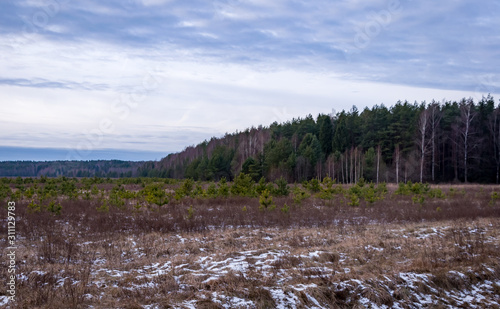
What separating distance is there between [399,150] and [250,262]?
47.7 metres

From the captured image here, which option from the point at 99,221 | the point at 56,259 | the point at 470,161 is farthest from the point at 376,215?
the point at 470,161

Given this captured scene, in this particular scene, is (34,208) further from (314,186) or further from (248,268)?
(314,186)

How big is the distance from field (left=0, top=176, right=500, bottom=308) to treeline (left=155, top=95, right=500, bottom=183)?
32.4 meters

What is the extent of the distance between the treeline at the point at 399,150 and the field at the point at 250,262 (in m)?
32.4

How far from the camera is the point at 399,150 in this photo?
166ft

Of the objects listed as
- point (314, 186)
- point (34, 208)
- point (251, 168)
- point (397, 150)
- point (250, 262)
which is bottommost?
point (250, 262)

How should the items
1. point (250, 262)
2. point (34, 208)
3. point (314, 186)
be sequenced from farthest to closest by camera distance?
1. point (314, 186)
2. point (34, 208)
3. point (250, 262)

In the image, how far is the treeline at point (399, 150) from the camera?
4597 cm

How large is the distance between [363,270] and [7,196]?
22.2m

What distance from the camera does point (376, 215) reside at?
16.6 metres

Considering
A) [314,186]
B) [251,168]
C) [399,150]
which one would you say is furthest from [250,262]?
[399,150]

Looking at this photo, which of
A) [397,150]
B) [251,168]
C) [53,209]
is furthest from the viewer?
[251,168]

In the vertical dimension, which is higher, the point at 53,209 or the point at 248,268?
the point at 53,209

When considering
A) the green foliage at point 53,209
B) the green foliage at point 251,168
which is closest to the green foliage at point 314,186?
the green foliage at point 53,209
